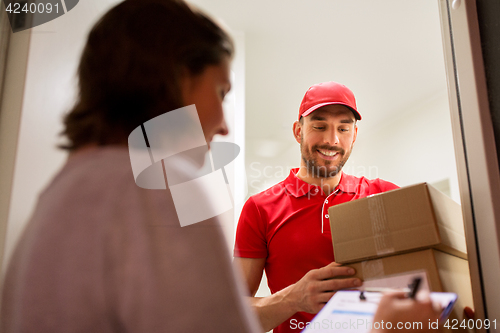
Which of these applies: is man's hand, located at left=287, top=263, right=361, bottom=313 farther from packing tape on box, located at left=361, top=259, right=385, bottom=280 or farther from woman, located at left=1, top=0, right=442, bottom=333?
woman, located at left=1, top=0, right=442, bottom=333

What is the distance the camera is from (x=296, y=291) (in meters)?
0.77

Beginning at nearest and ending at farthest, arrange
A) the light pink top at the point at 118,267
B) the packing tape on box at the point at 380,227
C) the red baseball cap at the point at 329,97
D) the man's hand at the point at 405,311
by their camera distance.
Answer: the light pink top at the point at 118,267, the man's hand at the point at 405,311, the packing tape on box at the point at 380,227, the red baseball cap at the point at 329,97

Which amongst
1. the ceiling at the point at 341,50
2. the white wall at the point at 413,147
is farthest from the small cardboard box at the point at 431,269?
the white wall at the point at 413,147

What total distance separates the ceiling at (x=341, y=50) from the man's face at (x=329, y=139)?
881 millimetres

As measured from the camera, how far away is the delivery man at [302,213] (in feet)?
3.00

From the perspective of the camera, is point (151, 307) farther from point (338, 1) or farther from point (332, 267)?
point (338, 1)

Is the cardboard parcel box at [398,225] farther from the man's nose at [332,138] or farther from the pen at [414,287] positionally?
the man's nose at [332,138]

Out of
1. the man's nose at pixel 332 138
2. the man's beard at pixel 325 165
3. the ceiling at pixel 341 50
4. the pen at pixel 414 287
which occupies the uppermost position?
the ceiling at pixel 341 50

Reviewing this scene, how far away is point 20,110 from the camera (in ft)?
2.10

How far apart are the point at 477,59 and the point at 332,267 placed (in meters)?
0.44

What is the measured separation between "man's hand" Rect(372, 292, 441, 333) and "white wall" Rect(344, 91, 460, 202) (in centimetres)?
262

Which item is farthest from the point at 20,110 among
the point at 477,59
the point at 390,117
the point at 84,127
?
Answer: the point at 390,117

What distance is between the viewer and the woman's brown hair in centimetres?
40

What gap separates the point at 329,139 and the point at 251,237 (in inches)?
16.3
